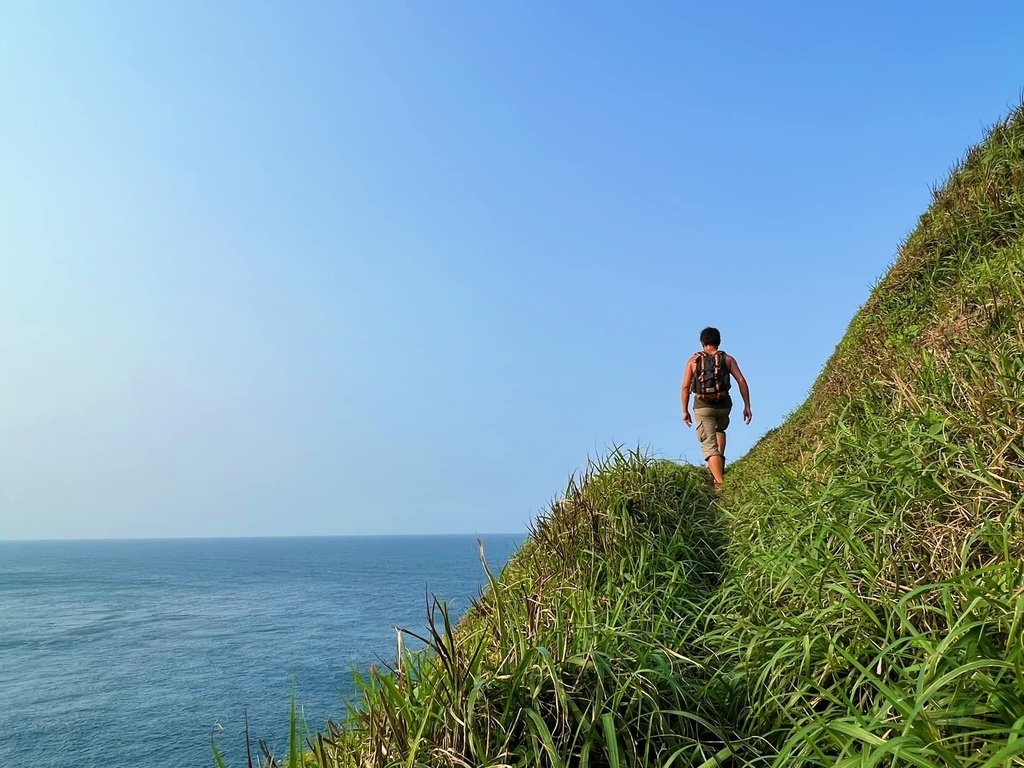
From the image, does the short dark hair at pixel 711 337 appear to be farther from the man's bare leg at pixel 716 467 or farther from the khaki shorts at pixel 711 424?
the man's bare leg at pixel 716 467

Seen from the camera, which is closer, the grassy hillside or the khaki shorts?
the grassy hillside

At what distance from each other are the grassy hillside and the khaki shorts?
3088mm

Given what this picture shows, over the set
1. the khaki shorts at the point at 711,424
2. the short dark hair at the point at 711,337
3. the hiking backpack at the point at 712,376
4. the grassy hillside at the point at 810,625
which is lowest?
the grassy hillside at the point at 810,625

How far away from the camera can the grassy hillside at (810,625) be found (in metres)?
2.52

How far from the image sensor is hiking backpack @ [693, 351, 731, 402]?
916 cm

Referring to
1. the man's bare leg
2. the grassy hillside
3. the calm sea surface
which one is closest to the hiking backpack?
the man's bare leg

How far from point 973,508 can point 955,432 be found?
24.7 inches

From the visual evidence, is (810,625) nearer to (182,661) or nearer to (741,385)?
(741,385)

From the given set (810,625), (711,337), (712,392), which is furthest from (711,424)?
(810,625)

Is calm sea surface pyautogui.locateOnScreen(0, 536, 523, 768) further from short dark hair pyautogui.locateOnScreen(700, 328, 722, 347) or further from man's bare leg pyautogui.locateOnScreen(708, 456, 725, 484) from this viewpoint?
short dark hair pyautogui.locateOnScreen(700, 328, 722, 347)

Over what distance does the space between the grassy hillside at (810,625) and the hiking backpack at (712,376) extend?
3000 mm

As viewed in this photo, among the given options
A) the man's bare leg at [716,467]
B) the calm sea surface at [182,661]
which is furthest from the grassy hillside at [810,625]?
the man's bare leg at [716,467]

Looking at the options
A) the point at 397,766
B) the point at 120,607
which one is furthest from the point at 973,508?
the point at 120,607

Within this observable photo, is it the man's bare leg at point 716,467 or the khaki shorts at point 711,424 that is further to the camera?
the khaki shorts at point 711,424
